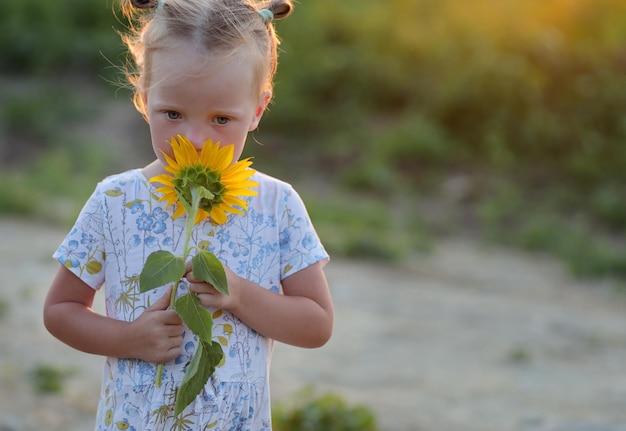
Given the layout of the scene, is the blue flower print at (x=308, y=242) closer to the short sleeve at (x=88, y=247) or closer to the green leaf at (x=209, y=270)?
the green leaf at (x=209, y=270)

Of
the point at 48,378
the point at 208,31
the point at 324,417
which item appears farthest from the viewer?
the point at 48,378

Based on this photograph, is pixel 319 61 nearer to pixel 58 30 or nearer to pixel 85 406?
pixel 58 30

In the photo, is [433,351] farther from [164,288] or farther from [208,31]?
[208,31]

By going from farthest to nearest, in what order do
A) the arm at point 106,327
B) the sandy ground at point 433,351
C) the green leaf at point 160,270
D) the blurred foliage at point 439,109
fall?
1. the blurred foliage at point 439,109
2. the sandy ground at point 433,351
3. the arm at point 106,327
4. the green leaf at point 160,270

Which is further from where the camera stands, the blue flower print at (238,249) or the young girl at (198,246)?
the blue flower print at (238,249)

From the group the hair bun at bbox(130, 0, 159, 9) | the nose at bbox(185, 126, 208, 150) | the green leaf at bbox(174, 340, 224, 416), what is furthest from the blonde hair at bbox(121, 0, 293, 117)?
the green leaf at bbox(174, 340, 224, 416)

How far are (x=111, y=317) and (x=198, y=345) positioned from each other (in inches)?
9.4

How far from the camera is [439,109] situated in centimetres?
998

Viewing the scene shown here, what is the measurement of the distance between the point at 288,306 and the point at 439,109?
8327 mm

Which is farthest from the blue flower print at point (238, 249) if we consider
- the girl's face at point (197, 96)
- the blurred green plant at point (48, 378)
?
the blurred green plant at point (48, 378)

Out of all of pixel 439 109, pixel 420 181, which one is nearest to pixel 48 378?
pixel 420 181

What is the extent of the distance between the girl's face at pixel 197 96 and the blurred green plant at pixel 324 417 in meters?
1.95

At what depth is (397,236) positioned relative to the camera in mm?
7777

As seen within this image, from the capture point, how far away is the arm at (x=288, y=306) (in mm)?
1791
